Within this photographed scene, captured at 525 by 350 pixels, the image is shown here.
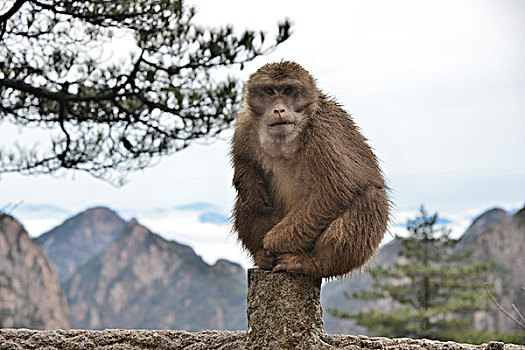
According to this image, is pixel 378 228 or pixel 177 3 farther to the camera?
pixel 177 3

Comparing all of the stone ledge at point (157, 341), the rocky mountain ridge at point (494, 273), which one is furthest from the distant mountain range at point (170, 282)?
the stone ledge at point (157, 341)

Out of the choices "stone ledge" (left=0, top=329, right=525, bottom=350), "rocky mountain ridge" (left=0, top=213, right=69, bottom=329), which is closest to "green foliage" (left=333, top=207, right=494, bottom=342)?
"rocky mountain ridge" (left=0, top=213, right=69, bottom=329)

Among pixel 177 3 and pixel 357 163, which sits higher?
pixel 177 3

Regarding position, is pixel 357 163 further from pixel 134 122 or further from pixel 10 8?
pixel 10 8

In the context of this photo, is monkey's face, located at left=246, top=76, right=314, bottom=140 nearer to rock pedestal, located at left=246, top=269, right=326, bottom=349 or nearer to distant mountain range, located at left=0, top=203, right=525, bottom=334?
rock pedestal, located at left=246, top=269, right=326, bottom=349

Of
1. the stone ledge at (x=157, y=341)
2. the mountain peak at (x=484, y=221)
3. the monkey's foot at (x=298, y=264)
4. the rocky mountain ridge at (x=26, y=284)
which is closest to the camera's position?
the monkey's foot at (x=298, y=264)

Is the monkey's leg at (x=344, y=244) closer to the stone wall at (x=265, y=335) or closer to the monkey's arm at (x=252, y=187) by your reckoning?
the stone wall at (x=265, y=335)

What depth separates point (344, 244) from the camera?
2.66 m

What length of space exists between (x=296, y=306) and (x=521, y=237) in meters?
10.5

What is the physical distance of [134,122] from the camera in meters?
6.11

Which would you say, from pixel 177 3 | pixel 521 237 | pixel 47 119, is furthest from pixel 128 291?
pixel 521 237

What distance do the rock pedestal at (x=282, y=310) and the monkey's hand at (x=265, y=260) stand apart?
3 cm

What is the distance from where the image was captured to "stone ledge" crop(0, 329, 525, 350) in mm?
3312

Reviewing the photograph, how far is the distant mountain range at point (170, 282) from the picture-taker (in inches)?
441
